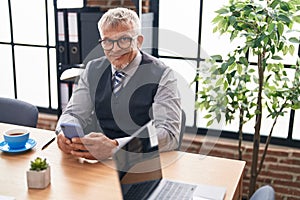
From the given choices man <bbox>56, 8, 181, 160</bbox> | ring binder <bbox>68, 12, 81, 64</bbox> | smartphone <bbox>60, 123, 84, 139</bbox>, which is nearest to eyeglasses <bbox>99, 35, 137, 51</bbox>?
man <bbox>56, 8, 181, 160</bbox>

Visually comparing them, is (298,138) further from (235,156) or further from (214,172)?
(214,172)

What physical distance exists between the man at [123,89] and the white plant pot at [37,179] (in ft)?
1.33

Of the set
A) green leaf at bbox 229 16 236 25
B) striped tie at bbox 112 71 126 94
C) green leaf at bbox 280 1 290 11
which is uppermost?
green leaf at bbox 280 1 290 11

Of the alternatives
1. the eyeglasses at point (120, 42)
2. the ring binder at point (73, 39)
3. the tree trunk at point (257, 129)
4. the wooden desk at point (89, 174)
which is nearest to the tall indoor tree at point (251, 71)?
the tree trunk at point (257, 129)

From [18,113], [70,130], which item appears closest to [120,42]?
[70,130]

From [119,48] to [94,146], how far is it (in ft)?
2.03

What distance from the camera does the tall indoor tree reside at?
230 cm

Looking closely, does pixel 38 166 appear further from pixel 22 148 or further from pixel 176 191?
pixel 176 191

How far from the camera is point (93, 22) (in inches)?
116

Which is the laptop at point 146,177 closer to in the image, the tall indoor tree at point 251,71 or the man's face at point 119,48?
the man's face at point 119,48

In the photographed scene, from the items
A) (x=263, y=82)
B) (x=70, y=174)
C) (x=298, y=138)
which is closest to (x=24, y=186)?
(x=70, y=174)

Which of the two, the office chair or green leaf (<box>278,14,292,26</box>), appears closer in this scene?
the office chair

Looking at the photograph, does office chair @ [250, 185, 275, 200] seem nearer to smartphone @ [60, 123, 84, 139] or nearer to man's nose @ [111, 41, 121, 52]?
smartphone @ [60, 123, 84, 139]

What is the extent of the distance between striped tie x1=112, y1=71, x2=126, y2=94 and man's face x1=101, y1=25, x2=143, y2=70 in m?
0.04
